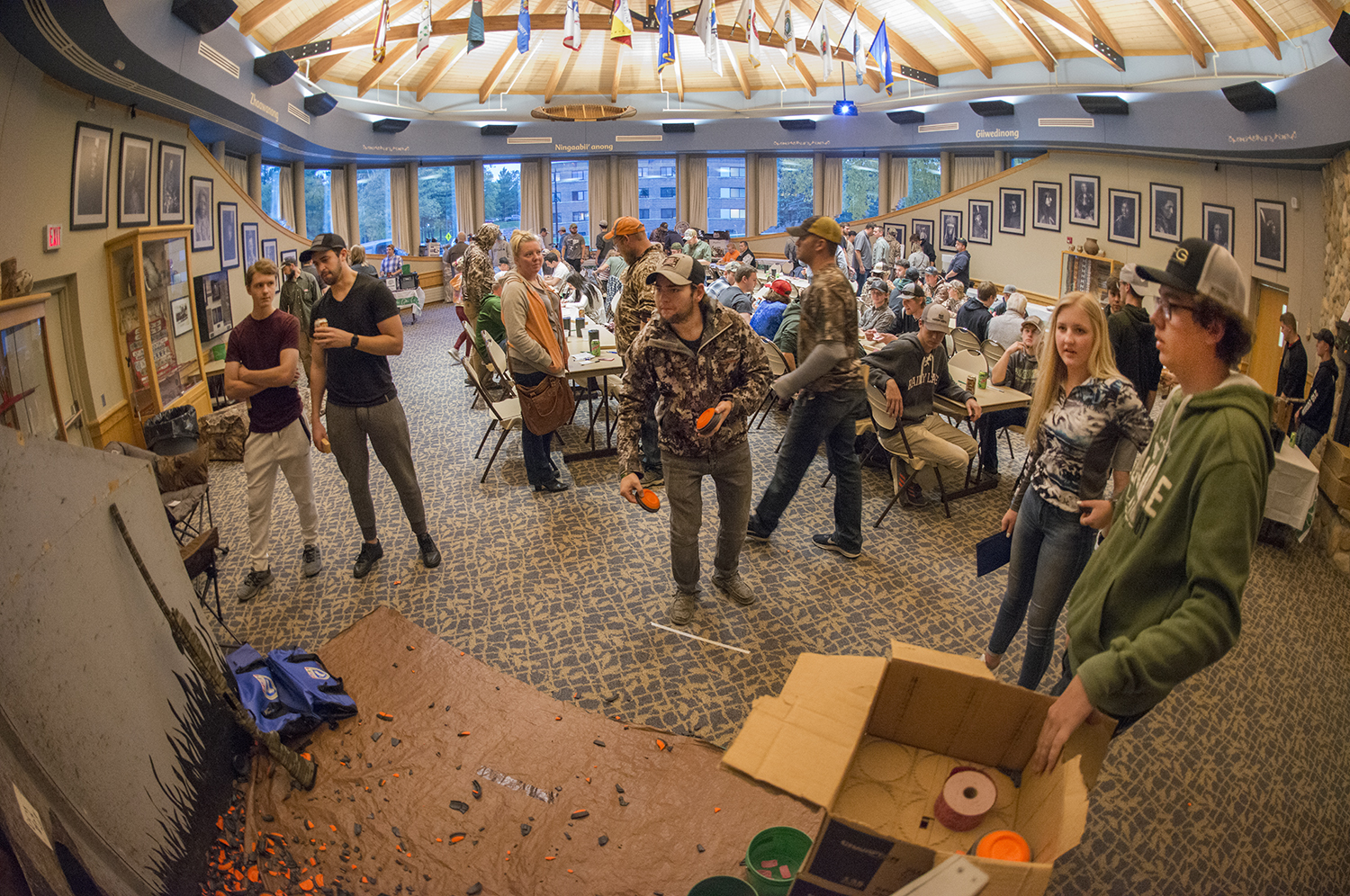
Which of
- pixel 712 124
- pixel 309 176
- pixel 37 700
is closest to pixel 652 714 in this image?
pixel 37 700

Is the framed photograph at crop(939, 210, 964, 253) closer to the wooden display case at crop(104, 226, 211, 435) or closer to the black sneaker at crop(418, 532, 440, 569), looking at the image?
the wooden display case at crop(104, 226, 211, 435)

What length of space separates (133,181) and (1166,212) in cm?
1244

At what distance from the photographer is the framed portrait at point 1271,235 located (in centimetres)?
876

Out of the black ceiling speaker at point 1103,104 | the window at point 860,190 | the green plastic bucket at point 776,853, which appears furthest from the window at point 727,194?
the green plastic bucket at point 776,853

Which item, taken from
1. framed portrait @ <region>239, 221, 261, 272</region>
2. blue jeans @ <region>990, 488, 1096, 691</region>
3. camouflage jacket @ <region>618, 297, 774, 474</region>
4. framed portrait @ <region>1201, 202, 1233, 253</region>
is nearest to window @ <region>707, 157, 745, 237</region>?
framed portrait @ <region>1201, 202, 1233, 253</region>

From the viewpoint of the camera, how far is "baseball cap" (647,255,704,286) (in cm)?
335

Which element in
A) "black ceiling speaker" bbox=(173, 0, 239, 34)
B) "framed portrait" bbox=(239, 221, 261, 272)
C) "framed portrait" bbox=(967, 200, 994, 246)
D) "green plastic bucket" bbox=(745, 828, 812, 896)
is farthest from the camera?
"framed portrait" bbox=(967, 200, 994, 246)

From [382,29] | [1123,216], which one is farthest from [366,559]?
A: [1123,216]

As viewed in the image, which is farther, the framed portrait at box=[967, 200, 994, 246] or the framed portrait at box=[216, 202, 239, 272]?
the framed portrait at box=[967, 200, 994, 246]

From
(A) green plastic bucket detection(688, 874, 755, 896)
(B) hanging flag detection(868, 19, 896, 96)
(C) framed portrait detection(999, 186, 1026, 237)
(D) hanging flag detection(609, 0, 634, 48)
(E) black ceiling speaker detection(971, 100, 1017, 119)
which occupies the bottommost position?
(A) green plastic bucket detection(688, 874, 755, 896)

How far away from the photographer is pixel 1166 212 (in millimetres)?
11391

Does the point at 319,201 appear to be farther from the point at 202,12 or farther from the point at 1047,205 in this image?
the point at 1047,205

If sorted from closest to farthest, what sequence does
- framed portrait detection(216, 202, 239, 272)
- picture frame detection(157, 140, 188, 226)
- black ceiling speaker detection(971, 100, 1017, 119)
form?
picture frame detection(157, 140, 188, 226) → framed portrait detection(216, 202, 239, 272) → black ceiling speaker detection(971, 100, 1017, 119)

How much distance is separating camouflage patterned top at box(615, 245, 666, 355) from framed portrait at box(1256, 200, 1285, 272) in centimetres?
766
